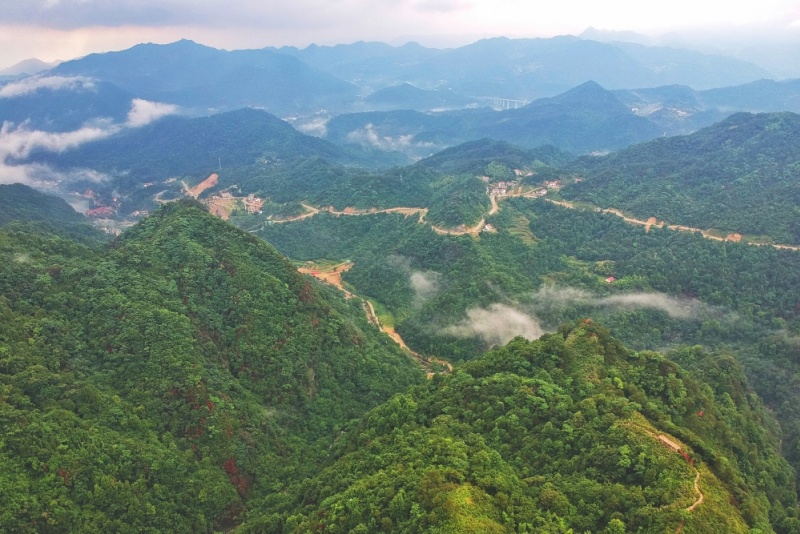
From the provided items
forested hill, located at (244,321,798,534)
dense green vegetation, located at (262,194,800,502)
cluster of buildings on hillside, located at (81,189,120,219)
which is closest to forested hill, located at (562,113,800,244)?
dense green vegetation, located at (262,194,800,502)

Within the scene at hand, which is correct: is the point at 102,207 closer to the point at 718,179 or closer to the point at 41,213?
the point at 41,213

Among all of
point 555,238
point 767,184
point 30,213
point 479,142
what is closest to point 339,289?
point 555,238

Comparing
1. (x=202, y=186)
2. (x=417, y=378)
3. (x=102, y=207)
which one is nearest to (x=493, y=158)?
(x=202, y=186)

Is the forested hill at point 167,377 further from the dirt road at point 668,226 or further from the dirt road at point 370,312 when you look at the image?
the dirt road at point 668,226

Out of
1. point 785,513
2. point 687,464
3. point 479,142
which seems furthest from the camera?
point 479,142

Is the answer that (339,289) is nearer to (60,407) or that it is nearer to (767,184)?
(60,407)

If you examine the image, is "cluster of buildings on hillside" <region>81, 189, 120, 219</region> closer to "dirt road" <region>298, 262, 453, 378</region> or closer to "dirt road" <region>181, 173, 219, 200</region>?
"dirt road" <region>181, 173, 219, 200</region>

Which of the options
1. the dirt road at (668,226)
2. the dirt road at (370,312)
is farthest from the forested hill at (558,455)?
the dirt road at (668,226)
